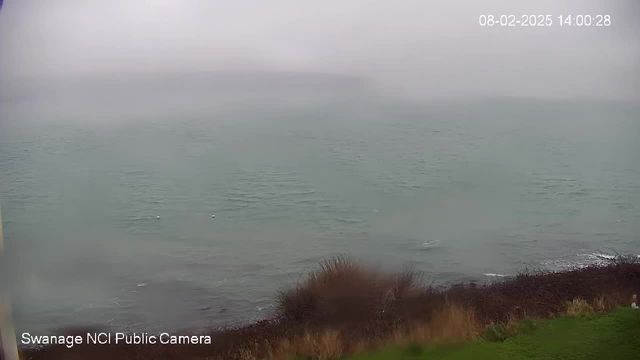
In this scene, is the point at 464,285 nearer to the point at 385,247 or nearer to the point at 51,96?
the point at 385,247

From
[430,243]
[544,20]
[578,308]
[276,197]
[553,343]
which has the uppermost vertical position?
[544,20]

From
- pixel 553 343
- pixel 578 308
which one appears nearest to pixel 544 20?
pixel 578 308

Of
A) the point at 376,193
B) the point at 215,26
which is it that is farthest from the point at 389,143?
the point at 215,26

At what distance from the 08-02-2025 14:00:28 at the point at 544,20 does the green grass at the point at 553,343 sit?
1.31 meters

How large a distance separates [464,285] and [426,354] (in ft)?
1.18

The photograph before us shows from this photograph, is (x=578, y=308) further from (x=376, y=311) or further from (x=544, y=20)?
(x=544, y=20)

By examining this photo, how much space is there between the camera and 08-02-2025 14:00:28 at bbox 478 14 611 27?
75.6 inches

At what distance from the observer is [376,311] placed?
2.00 meters

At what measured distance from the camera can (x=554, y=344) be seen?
1.99m

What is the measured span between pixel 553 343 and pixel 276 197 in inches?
54.9

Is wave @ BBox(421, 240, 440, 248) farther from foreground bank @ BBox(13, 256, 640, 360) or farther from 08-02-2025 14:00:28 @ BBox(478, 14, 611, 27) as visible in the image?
08-02-2025 14:00:28 @ BBox(478, 14, 611, 27)

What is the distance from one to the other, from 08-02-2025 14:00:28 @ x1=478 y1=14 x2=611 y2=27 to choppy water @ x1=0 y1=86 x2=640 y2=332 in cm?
34

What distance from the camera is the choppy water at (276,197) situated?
6.51 ft

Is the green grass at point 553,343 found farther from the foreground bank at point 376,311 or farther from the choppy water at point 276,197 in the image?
the choppy water at point 276,197
